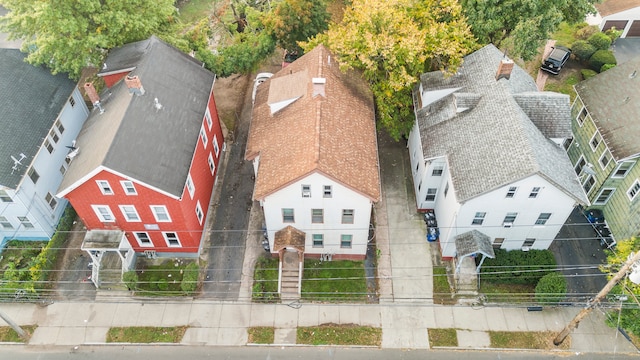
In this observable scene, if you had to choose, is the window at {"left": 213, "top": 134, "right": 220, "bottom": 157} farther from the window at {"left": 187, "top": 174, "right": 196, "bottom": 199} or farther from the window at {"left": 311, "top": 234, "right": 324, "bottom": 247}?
the window at {"left": 311, "top": 234, "right": 324, "bottom": 247}

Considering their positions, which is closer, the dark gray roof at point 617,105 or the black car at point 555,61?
the dark gray roof at point 617,105

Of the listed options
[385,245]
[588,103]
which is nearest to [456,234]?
[385,245]

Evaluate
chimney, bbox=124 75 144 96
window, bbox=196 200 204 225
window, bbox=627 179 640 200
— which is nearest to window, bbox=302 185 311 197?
window, bbox=196 200 204 225

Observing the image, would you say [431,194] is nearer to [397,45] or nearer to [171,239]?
[397,45]

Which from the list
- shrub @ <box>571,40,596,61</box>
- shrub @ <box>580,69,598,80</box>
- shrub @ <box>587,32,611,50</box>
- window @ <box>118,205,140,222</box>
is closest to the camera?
window @ <box>118,205,140,222</box>

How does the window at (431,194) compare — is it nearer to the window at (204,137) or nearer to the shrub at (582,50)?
the window at (204,137)

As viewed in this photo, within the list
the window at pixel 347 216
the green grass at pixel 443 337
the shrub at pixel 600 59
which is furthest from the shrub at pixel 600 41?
the green grass at pixel 443 337
